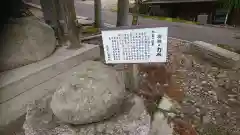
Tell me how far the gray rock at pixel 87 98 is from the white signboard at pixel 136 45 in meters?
0.36

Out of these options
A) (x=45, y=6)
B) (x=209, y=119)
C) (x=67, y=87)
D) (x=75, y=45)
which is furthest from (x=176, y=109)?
(x=45, y=6)

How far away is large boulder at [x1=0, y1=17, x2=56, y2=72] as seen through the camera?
262 cm

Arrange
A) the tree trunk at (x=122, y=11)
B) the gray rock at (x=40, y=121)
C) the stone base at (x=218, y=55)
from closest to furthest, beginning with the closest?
1. the gray rock at (x=40, y=121)
2. the stone base at (x=218, y=55)
3. the tree trunk at (x=122, y=11)

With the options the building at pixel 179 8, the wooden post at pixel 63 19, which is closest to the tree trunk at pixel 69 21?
the wooden post at pixel 63 19

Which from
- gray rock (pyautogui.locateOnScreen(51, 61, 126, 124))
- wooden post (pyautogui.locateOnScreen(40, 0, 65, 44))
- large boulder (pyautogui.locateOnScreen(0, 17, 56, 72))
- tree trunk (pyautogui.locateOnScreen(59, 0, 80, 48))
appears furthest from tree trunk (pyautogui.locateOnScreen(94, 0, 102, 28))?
gray rock (pyautogui.locateOnScreen(51, 61, 126, 124))

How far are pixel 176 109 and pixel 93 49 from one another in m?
1.73

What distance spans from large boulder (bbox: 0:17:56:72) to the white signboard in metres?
1.34

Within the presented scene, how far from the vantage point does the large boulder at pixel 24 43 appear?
2621 millimetres

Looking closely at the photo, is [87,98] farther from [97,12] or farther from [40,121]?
[97,12]

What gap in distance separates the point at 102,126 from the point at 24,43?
1.81 m

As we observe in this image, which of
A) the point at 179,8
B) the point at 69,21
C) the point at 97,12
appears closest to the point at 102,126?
the point at 69,21

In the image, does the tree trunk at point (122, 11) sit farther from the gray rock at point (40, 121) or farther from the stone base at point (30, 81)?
the gray rock at point (40, 121)

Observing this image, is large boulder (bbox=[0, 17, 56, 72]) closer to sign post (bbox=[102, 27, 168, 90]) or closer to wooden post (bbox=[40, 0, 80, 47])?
wooden post (bbox=[40, 0, 80, 47])

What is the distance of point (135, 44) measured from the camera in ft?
6.59
